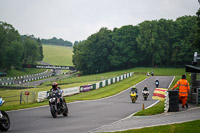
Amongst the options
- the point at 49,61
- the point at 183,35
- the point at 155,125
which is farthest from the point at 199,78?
the point at 49,61

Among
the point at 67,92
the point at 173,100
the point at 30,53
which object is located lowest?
the point at 67,92

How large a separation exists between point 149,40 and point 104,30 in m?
19.7

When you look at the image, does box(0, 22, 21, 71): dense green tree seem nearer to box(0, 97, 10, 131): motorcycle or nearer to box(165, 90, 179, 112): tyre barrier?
box(165, 90, 179, 112): tyre barrier

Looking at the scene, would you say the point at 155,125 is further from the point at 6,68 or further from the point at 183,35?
the point at 6,68

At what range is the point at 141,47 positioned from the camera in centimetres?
9556

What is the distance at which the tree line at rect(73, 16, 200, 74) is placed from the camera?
3553 inches

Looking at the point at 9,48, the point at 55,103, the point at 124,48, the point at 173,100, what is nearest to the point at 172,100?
the point at 173,100

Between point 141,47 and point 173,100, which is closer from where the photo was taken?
point 173,100

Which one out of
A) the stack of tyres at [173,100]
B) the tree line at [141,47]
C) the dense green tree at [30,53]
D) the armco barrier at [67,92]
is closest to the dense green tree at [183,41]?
the tree line at [141,47]

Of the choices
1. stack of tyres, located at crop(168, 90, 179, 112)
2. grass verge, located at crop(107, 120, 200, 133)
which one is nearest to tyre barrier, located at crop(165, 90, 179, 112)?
stack of tyres, located at crop(168, 90, 179, 112)

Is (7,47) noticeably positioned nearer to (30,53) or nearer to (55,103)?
(30,53)

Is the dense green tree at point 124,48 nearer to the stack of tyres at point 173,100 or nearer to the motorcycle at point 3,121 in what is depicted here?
the stack of tyres at point 173,100

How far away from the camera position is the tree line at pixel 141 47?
296 ft

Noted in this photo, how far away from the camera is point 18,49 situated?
10125 cm
